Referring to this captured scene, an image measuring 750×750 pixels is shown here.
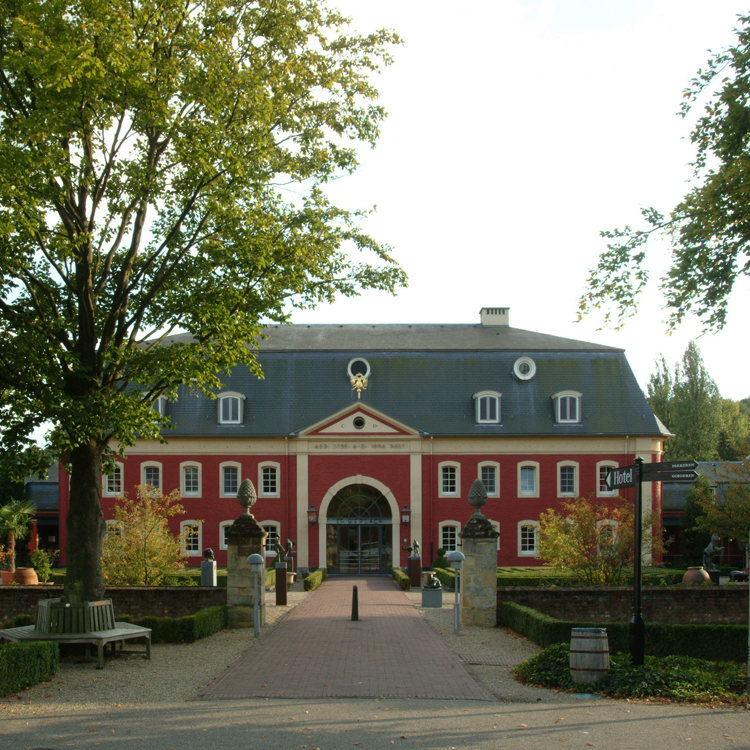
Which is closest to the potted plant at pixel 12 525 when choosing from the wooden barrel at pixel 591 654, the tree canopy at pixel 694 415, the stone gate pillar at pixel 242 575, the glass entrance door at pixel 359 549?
the glass entrance door at pixel 359 549

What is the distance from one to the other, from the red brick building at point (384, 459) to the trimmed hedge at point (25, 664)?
2450 centimetres

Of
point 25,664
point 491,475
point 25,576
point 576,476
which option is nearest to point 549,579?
point 491,475

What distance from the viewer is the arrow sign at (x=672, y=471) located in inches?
410

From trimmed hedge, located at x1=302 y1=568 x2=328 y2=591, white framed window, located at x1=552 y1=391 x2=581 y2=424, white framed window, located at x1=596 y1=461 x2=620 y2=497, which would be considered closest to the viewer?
trimmed hedge, located at x1=302 y1=568 x2=328 y2=591

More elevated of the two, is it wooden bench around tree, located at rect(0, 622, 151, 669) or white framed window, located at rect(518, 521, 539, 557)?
wooden bench around tree, located at rect(0, 622, 151, 669)

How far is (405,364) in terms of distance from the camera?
1512 inches

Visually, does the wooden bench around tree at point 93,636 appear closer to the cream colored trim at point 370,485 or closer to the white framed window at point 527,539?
the cream colored trim at point 370,485

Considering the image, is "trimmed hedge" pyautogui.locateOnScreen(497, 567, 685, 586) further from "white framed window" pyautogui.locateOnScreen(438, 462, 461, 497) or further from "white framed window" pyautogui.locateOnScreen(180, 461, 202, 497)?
"white framed window" pyautogui.locateOnScreen(180, 461, 202, 497)

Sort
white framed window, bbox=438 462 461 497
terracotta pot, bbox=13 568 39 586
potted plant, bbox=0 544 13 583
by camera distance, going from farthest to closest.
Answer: white framed window, bbox=438 462 461 497
potted plant, bbox=0 544 13 583
terracotta pot, bbox=13 568 39 586

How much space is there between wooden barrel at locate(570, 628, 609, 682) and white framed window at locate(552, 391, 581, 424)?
2683 centimetres

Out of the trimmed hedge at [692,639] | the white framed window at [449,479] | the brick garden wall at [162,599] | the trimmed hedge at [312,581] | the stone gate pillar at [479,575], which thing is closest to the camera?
the trimmed hedge at [692,639]

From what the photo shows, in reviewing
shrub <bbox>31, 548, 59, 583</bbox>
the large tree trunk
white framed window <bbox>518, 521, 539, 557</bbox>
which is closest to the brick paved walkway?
the large tree trunk

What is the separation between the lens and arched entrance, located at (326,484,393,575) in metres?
36.8

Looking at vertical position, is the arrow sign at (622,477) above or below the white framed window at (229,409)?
below
